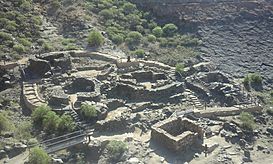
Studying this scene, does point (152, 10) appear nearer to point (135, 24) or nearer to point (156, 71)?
point (135, 24)

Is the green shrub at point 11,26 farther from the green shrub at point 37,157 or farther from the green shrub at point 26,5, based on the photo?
the green shrub at point 37,157

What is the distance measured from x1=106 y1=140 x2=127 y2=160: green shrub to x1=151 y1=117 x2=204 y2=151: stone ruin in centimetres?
284

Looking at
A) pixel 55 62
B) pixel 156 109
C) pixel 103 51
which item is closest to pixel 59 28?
pixel 103 51

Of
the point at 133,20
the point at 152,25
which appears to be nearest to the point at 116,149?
A: the point at 152,25

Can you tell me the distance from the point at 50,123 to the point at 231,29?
89.1 ft

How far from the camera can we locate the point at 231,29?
51500mm

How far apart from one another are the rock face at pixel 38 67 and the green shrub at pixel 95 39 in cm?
728

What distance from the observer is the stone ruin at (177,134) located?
30.9 meters

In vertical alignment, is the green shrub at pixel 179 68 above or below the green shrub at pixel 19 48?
below

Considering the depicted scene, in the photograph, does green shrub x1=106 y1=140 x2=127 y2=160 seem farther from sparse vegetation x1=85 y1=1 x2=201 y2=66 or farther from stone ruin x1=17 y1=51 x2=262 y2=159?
sparse vegetation x1=85 y1=1 x2=201 y2=66

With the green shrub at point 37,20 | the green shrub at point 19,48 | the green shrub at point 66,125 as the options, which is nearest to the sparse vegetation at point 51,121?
the green shrub at point 66,125

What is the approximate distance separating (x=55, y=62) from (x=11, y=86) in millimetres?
4231

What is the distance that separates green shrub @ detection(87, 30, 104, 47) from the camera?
44844 millimetres

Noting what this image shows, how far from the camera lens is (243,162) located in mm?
31141
